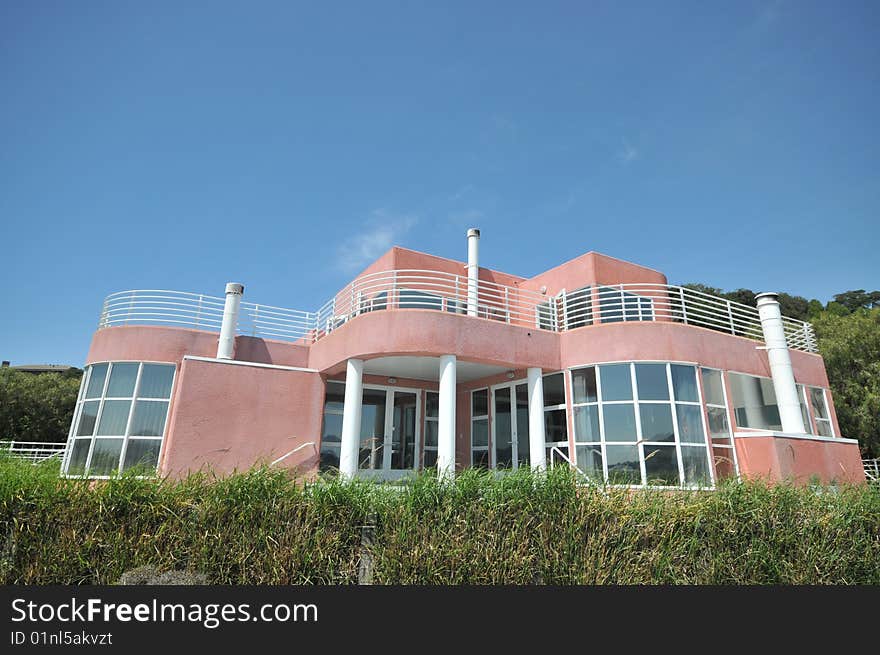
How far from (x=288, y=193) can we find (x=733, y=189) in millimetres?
11264

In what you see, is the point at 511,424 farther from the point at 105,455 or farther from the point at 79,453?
the point at 79,453

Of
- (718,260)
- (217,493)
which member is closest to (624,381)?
(718,260)

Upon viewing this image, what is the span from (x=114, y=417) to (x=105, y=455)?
0.86m

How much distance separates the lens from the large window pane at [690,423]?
10305mm

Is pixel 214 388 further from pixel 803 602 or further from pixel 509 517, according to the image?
pixel 803 602

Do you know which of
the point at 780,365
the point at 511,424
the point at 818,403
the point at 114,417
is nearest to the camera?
the point at 114,417

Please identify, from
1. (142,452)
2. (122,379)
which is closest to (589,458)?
(142,452)

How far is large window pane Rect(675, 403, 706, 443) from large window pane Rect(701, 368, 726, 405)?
2.50ft

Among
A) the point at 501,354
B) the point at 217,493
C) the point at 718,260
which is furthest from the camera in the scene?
the point at 718,260

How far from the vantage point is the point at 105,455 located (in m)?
10.4

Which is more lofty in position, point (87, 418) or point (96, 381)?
point (96, 381)

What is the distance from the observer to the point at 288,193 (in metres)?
10.5

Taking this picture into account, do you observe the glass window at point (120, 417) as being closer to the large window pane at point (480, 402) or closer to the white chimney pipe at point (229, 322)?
the white chimney pipe at point (229, 322)

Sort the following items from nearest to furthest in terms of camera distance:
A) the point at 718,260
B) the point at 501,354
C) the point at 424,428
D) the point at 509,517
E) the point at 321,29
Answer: the point at 509,517 → the point at 321,29 → the point at 501,354 → the point at 424,428 → the point at 718,260
